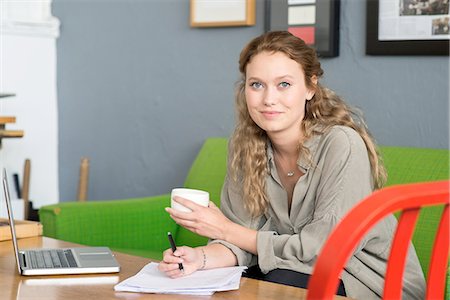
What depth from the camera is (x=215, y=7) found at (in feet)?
11.0

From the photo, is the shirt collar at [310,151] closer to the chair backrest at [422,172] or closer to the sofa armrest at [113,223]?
the chair backrest at [422,172]

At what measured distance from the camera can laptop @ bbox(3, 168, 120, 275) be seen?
1.71 meters

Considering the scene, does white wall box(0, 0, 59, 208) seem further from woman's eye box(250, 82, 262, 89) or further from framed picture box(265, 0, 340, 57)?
woman's eye box(250, 82, 262, 89)

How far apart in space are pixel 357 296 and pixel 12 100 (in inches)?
90.7

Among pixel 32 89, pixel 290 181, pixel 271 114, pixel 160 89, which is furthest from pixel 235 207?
pixel 32 89

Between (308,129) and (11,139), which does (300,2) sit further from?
(11,139)

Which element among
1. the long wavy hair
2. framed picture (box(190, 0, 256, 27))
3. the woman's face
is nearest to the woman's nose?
the woman's face

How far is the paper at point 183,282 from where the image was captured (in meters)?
1.56

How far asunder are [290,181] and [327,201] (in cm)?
22

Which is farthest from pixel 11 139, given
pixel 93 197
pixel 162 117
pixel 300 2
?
pixel 300 2

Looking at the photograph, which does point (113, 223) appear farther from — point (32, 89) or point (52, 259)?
point (32, 89)

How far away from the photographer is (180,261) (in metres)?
1.73

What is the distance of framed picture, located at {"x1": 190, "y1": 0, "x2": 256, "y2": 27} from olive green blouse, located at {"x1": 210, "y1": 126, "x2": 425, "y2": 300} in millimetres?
1251

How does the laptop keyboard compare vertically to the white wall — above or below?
below
